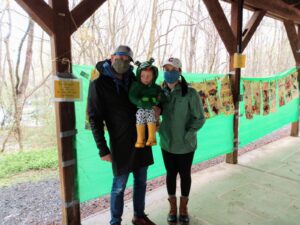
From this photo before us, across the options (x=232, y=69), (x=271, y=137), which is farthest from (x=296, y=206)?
(x=271, y=137)

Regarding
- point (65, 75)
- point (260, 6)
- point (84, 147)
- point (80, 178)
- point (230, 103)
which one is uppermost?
point (260, 6)

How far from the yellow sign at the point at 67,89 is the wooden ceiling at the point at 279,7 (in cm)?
231

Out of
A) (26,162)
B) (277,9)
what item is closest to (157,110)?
(26,162)

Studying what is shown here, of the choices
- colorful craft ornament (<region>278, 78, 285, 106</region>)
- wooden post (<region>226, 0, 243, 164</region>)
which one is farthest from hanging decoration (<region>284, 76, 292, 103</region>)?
wooden post (<region>226, 0, 243, 164</region>)

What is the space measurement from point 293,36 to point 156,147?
336 centimetres

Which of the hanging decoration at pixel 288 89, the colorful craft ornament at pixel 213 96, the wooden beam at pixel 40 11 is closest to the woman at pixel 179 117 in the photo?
the wooden beam at pixel 40 11

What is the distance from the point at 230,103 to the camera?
2982mm

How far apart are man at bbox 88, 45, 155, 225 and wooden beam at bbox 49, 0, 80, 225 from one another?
26 centimetres

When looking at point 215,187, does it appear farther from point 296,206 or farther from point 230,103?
point 230,103

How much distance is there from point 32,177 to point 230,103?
2.76 m

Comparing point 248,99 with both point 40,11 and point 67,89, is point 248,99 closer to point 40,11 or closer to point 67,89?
point 67,89

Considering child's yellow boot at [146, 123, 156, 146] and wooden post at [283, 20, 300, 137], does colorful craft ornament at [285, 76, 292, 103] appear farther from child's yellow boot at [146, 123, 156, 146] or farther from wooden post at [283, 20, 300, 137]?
child's yellow boot at [146, 123, 156, 146]

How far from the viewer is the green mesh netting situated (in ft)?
5.78

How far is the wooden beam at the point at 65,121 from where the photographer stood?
60.4 inches
